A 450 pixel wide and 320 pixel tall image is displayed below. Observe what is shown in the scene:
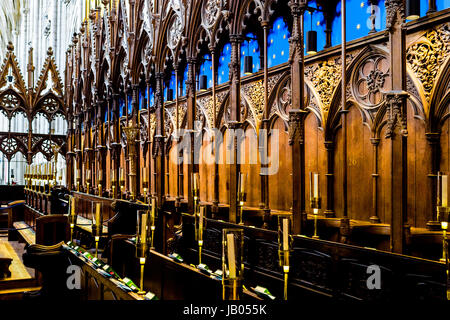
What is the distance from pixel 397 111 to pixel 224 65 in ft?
21.0

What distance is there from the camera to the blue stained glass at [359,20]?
6547mm

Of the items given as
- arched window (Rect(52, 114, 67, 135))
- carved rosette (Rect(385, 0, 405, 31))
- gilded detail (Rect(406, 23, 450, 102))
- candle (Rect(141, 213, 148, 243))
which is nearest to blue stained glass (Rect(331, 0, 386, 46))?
gilded detail (Rect(406, 23, 450, 102))

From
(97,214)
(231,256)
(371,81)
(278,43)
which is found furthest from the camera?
(278,43)

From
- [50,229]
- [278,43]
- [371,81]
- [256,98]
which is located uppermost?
[278,43]

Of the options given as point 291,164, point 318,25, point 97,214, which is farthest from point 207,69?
point 97,214

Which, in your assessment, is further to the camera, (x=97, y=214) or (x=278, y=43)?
(x=278, y=43)

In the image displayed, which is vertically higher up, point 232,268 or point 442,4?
point 442,4

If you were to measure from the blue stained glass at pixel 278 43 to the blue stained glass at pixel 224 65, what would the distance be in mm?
1464

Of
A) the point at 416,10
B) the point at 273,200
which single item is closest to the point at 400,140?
the point at 416,10

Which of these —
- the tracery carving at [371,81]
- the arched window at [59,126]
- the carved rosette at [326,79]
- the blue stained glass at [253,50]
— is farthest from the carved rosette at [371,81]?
the arched window at [59,126]

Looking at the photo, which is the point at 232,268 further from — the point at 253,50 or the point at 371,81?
the point at 253,50

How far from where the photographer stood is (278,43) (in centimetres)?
868

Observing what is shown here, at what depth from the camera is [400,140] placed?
4359mm

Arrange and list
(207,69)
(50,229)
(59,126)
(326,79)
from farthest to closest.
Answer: (59,126), (207,69), (50,229), (326,79)
